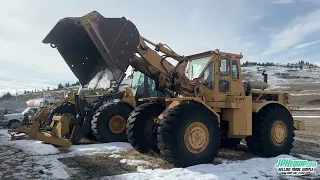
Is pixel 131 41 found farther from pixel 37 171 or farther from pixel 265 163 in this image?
pixel 265 163

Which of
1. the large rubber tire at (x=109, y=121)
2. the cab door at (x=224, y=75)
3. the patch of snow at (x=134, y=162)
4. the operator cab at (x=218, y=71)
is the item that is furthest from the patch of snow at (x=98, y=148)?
the cab door at (x=224, y=75)

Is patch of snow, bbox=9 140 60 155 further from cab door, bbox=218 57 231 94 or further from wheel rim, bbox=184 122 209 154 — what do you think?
cab door, bbox=218 57 231 94

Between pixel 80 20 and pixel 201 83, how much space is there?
3454mm

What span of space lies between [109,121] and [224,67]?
4.99 m

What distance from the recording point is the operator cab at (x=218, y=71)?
9023 mm

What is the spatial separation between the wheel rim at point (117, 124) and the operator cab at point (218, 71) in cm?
400

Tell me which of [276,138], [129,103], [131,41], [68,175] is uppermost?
[131,41]

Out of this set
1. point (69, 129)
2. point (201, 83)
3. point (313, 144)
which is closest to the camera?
point (201, 83)

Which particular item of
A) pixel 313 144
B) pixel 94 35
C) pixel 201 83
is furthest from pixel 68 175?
pixel 313 144

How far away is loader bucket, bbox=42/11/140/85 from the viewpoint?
25.8ft

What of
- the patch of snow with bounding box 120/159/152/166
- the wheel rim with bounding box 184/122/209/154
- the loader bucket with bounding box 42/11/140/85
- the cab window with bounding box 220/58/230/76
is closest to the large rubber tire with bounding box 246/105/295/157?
the cab window with bounding box 220/58/230/76

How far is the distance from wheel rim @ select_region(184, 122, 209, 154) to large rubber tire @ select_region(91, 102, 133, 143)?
489cm

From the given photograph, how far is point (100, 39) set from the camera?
25.9ft

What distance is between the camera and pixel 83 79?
9539mm
